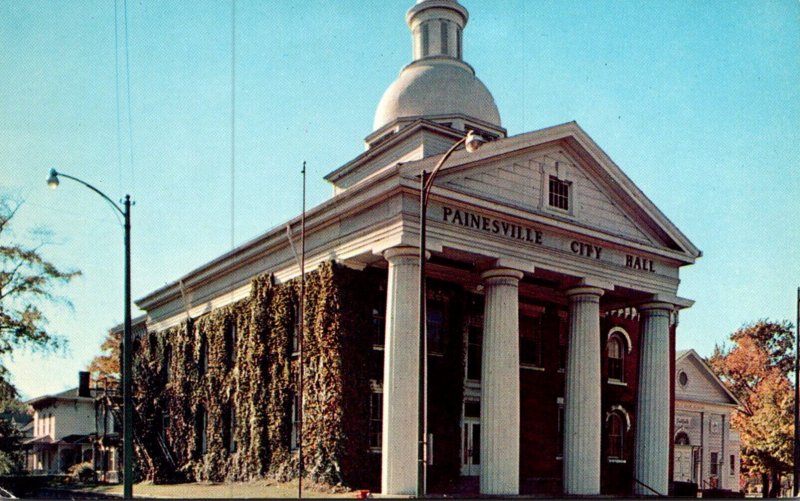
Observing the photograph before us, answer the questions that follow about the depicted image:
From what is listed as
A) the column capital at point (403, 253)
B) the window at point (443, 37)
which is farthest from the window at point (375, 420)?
the window at point (443, 37)

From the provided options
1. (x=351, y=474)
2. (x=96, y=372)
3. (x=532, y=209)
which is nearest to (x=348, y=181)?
(x=532, y=209)

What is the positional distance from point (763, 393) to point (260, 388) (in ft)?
122

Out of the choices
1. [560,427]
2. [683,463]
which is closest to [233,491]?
[560,427]

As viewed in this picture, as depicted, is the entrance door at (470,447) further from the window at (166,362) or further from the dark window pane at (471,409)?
the window at (166,362)

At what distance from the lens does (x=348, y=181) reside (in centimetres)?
4328

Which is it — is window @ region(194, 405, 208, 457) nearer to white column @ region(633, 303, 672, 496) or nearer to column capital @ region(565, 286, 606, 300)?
column capital @ region(565, 286, 606, 300)

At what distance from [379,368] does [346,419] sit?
2.39m

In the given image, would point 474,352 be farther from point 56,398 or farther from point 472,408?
point 56,398

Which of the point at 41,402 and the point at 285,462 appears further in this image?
the point at 41,402

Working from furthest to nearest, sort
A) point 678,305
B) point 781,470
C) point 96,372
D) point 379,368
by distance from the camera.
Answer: point 96,372 < point 781,470 < point 678,305 < point 379,368

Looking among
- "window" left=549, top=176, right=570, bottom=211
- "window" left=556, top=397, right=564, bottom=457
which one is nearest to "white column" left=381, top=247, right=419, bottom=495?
"window" left=549, top=176, right=570, bottom=211

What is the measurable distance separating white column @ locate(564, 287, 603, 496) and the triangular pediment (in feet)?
10.3

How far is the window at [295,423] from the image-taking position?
32719 mm

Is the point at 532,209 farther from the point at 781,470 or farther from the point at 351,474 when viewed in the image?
the point at 781,470
